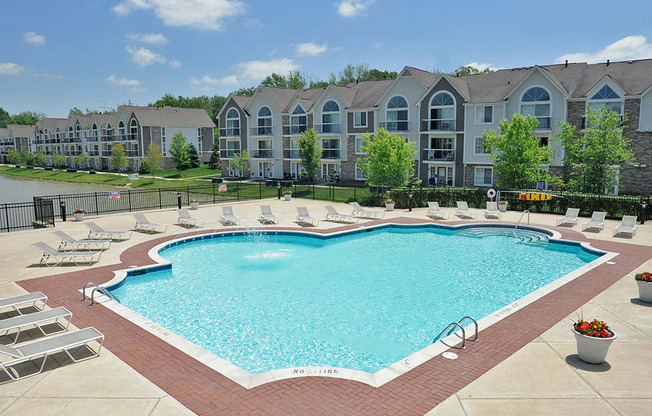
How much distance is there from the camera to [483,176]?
41094mm

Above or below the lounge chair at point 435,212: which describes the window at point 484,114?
above

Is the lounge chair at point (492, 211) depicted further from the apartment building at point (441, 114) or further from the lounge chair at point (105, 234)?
the lounge chair at point (105, 234)

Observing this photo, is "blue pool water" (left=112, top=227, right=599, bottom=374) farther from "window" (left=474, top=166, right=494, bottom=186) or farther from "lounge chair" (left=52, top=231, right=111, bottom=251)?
"window" (left=474, top=166, right=494, bottom=186)

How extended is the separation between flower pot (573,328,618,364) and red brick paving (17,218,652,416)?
1.14 meters

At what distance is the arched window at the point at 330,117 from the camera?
5047cm

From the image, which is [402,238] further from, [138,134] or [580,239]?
[138,134]

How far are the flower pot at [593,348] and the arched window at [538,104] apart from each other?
108 feet

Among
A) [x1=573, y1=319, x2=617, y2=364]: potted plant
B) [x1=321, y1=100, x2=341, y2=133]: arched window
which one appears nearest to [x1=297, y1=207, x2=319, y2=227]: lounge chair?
[x1=573, y1=319, x2=617, y2=364]: potted plant

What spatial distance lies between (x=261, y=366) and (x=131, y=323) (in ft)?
10.7

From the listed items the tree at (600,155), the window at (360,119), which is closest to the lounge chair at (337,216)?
the tree at (600,155)

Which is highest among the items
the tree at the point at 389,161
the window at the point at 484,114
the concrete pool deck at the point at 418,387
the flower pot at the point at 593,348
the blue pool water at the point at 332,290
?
the window at the point at 484,114

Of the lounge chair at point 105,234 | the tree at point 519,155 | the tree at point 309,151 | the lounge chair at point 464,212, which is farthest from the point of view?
the tree at point 309,151

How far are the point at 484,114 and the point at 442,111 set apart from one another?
3.94 m

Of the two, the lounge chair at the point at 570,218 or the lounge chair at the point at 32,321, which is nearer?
the lounge chair at the point at 32,321
